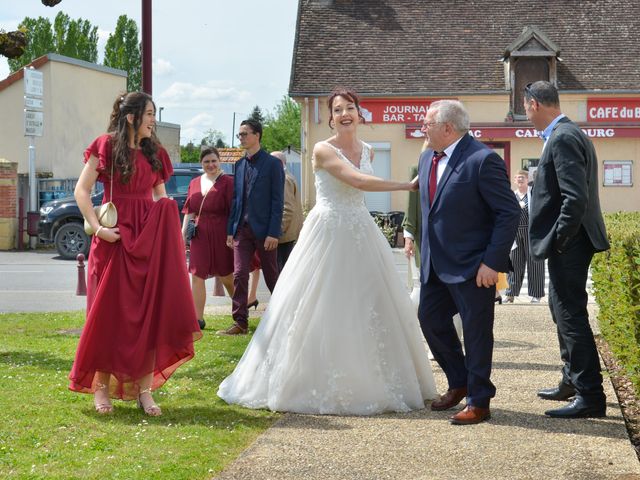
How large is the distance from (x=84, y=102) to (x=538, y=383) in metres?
35.5

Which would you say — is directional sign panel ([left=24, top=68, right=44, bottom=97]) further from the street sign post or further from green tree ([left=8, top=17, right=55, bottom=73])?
green tree ([left=8, top=17, right=55, bottom=73])

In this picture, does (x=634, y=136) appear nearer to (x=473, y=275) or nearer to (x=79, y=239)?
(x=79, y=239)

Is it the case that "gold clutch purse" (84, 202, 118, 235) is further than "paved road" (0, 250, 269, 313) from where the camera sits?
No

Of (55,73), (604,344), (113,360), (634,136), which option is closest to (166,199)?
(113,360)

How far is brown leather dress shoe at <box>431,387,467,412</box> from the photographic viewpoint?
707 centimetres

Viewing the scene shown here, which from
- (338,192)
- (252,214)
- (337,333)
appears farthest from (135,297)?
(252,214)

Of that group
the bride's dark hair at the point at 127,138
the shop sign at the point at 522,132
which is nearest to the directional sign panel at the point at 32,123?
the shop sign at the point at 522,132

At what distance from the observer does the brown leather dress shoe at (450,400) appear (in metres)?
7.07

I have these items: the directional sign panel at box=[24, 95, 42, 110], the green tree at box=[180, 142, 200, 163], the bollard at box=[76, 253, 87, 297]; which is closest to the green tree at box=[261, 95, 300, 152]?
the green tree at box=[180, 142, 200, 163]

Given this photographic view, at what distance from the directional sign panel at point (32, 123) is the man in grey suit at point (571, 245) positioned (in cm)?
2463

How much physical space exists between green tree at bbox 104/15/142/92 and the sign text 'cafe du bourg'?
44.0 metres

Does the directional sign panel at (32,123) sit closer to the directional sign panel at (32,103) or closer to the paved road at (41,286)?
the directional sign panel at (32,103)

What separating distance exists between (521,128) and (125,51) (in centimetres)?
4845

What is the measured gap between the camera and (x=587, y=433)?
6.36 m
